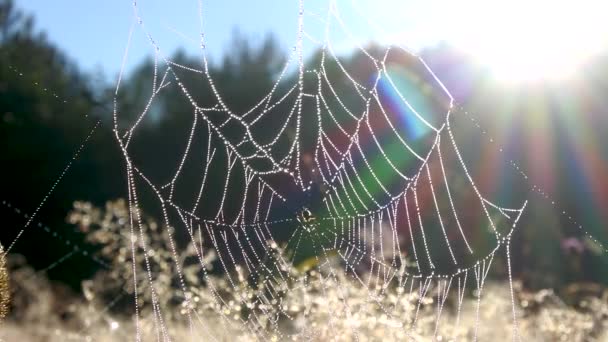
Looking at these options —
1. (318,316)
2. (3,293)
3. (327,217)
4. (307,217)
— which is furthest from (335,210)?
(3,293)

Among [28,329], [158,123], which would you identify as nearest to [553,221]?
[28,329]

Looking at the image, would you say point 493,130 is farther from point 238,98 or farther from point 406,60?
point 238,98

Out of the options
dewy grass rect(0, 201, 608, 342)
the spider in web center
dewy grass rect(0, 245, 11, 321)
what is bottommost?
dewy grass rect(0, 201, 608, 342)

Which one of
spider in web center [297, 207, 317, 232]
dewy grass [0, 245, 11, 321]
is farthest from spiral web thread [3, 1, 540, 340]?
dewy grass [0, 245, 11, 321]

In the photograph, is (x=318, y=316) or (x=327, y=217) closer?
(x=318, y=316)

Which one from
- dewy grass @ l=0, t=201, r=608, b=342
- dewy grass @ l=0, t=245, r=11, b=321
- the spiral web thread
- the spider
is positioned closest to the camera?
dewy grass @ l=0, t=245, r=11, b=321

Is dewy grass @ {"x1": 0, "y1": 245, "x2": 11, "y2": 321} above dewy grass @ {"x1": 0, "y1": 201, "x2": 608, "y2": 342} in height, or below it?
above

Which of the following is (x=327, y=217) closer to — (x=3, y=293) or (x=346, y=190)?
(x=346, y=190)

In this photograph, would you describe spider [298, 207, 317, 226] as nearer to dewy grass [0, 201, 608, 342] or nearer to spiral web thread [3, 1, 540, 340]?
spiral web thread [3, 1, 540, 340]
